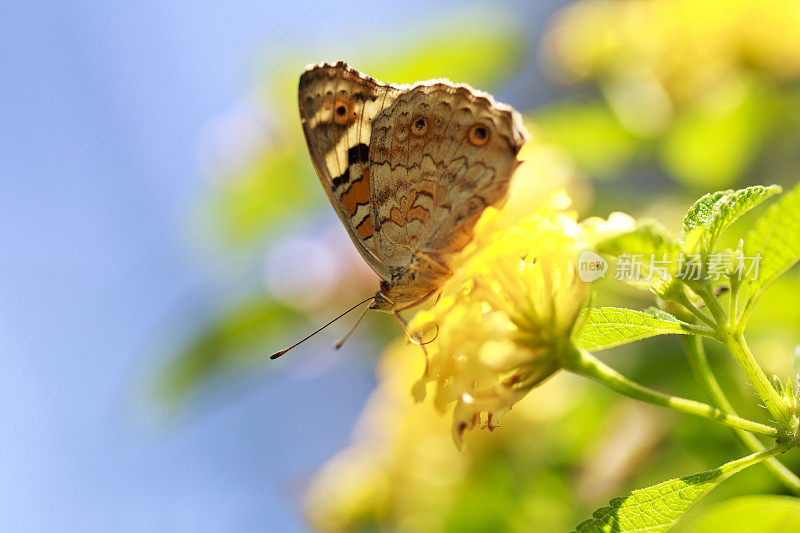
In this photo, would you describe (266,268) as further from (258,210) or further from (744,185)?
(744,185)

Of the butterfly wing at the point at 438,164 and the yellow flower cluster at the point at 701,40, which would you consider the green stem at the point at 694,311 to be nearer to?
the butterfly wing at the point at 438,164

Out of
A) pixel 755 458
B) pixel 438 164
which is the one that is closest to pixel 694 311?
pixel 755 458

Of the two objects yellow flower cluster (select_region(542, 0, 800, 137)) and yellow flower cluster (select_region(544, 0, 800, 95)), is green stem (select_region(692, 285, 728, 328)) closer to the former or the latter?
yellow flower cluster (select_region(542, 0, 800, 137))

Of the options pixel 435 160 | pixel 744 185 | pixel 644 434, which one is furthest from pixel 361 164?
pixel 744 185

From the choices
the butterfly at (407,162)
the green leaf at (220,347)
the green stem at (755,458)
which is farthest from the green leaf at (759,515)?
the green leaf at (220,347)

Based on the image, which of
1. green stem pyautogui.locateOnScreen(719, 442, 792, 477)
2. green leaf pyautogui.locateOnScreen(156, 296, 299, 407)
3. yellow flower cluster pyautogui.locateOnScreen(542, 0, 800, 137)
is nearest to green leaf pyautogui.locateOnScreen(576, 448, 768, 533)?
green stem pyautogui.locateOnScreen(719, 442, 792, 477)

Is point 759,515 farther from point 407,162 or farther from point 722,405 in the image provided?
point 407,162

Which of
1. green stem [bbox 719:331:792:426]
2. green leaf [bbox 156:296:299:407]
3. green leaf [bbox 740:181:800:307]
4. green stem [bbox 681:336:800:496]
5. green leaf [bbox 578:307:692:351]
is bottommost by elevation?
green leaf [bbox 156:296:299:407]
